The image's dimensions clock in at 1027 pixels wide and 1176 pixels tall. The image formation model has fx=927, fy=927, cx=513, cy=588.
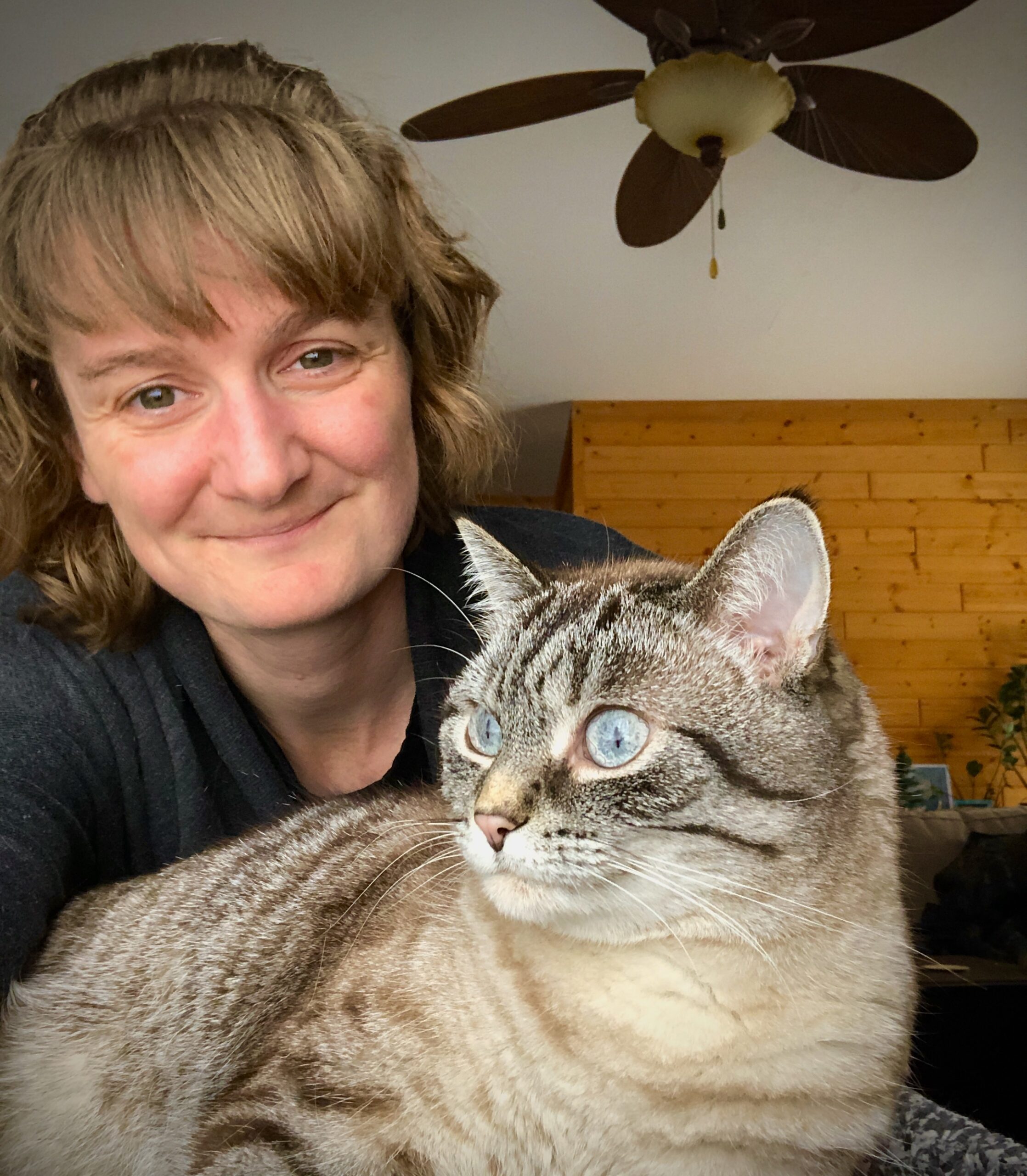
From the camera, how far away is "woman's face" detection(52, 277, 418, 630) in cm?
99

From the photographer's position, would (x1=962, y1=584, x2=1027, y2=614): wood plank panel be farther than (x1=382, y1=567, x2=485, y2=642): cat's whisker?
Yes

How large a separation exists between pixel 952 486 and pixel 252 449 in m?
2.84

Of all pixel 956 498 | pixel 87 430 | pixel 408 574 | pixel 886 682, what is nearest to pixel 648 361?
pixel 956 498

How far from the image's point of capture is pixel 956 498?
125 inches

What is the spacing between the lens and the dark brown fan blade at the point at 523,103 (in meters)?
2.51

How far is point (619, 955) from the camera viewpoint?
2.66 feet

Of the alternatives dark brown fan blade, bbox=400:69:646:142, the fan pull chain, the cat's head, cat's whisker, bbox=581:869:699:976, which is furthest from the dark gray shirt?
the fan pull chain

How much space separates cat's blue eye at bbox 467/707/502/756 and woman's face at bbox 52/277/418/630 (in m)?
0.26

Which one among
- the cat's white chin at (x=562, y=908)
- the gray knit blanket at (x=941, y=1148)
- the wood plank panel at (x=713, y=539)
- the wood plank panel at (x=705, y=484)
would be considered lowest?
the gray knit blanket at (x=941, y=1148)

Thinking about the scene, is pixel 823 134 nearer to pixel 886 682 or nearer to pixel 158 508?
pixel 886 682

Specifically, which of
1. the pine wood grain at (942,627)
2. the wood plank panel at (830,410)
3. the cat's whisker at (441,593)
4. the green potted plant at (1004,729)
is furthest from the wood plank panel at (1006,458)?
the cat's whisker at (441,593)

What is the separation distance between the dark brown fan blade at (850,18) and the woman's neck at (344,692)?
1925 mm

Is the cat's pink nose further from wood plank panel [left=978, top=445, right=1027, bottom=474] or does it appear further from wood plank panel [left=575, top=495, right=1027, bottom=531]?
wood plank panel [left=978, top=445, right=1027, bottom=474]

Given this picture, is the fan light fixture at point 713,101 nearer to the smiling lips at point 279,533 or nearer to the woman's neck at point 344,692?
the woman's neck at point 344,692
